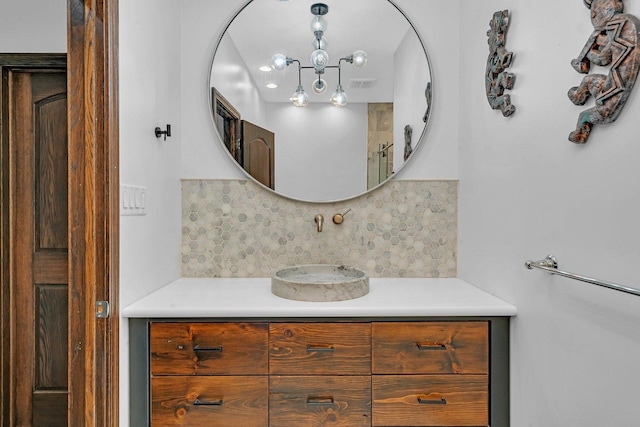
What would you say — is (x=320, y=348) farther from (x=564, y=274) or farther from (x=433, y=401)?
(x=564, y=274)

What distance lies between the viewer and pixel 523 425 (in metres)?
1.56

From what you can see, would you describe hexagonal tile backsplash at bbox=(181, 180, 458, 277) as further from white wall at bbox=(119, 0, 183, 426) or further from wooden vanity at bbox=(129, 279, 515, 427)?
wooden vanity at bbox=(129, 279, 515, 427)

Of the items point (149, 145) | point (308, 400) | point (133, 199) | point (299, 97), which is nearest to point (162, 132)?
point (149, 145)

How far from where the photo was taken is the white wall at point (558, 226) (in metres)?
1.07

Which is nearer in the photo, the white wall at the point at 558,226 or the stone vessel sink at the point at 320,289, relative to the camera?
the white wall at the point at 558,226

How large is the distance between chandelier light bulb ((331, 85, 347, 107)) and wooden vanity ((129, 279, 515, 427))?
108cm

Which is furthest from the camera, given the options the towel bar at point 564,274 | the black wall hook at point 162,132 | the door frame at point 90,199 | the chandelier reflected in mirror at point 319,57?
the chandelier reflected in mirror at point 319,57

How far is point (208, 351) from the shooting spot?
1.63 meters

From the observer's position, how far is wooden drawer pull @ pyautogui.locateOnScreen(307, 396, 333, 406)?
162cm

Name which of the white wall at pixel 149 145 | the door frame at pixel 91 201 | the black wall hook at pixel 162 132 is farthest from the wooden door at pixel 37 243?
the door frame at pixel 91 201

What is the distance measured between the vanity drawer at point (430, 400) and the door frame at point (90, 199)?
97 cm

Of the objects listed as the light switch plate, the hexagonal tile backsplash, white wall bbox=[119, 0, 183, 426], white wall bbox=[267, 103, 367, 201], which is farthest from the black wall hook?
white wall bbox=[267, 103, 367, 201]

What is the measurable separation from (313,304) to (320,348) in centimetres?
16

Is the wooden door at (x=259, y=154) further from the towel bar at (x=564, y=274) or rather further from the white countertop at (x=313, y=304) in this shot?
the towel bar at (x=564, y=274)
